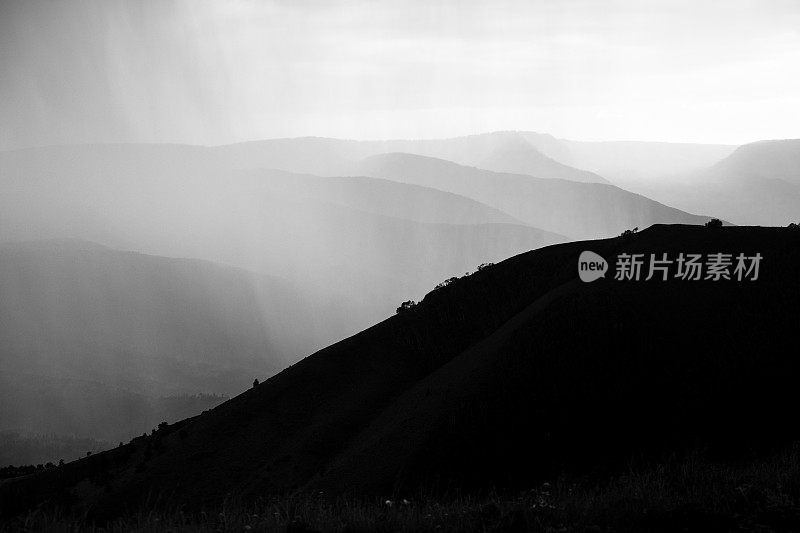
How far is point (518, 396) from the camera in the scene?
28891 millimetres

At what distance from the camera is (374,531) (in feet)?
35.0

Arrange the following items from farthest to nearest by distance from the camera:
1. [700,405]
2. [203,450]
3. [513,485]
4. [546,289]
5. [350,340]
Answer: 1. [350,340]
2. [546,289]
3. [203,450]
4. [700,405]
5. [513,485]

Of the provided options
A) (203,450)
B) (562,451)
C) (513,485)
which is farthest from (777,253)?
(203,450)

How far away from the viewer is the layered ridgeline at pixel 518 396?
1022 inches

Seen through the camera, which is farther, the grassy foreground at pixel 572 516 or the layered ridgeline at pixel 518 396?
the layered ridgeline at pixel 518 396

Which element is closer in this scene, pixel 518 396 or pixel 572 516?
pixel 572 516

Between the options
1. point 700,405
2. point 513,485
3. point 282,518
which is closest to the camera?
point 282,518

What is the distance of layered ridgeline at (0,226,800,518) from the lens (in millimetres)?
25953

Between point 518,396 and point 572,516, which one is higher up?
point 518,396

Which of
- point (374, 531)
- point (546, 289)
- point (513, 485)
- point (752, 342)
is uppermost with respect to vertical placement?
point (546, 289)

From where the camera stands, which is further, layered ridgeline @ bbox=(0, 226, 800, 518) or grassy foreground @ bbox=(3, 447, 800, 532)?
layered ridgeline @ bbox=(0, 226, 800, 518)

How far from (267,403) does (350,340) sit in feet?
25.4

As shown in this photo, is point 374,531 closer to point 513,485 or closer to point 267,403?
point 513,485

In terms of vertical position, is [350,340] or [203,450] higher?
[350,340]
